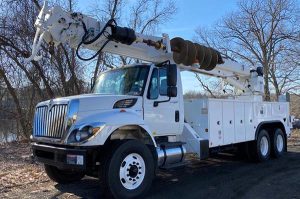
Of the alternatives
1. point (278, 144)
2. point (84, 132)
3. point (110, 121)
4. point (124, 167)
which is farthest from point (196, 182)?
point (278, 144)

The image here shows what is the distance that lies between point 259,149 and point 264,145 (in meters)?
0.60

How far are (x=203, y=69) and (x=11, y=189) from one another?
5594mm

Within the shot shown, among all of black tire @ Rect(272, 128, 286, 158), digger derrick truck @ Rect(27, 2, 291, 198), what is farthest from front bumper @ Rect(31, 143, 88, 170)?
black tire @ Rect(272, 128, 286, 158)

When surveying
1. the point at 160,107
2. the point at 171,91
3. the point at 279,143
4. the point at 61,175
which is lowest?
the point at 61,175

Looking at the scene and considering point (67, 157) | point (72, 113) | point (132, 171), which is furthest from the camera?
point (132, 171)

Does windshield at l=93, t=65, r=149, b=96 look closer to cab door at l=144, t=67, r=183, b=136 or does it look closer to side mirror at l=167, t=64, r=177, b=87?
cab door at l=144, t=67, r=183, b=136

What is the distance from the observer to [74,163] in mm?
7012

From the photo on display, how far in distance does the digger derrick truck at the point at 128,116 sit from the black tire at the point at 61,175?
0.02 meters

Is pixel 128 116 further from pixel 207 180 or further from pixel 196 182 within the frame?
pixel 207 180

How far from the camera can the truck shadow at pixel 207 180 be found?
803 cm

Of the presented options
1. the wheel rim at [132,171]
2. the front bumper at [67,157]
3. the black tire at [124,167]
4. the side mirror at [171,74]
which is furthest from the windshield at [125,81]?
the front bumper at [67,157]

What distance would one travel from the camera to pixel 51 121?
25.4 feet

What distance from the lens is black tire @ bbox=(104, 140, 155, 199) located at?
7117 millimetres

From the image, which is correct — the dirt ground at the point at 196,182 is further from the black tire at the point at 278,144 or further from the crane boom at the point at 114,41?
the crane boom at the point at 114,41
